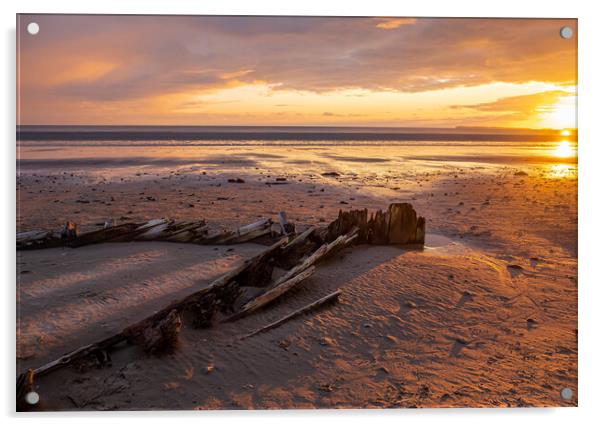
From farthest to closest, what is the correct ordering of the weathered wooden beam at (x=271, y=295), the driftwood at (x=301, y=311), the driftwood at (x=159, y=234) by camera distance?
the driftwood at (x=159, y=234) → the weathered wooden beam at (x=271, y=295) → the driftwood at (x=301, y=311)

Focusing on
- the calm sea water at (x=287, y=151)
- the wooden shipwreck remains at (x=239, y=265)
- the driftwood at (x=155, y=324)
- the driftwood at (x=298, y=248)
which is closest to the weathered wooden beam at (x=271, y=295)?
the wooden shipwreck remains at (x=239, y=265)

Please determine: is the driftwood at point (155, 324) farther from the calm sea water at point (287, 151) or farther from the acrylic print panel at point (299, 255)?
the calm sea water at point (287, 151)

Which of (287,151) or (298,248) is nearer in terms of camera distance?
(298,248)

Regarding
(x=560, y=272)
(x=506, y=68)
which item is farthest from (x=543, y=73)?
(x=560, y=272)

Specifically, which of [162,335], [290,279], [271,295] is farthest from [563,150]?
[162,335]

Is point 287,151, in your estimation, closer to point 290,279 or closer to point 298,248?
point 298,248

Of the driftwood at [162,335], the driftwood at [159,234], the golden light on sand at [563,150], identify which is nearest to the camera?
the driftwood at [162,335]

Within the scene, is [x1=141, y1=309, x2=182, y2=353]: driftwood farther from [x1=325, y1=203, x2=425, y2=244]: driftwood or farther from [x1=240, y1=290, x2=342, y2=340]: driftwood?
[x1=325, y1=203, x2=425, y2=244]: driftwood
